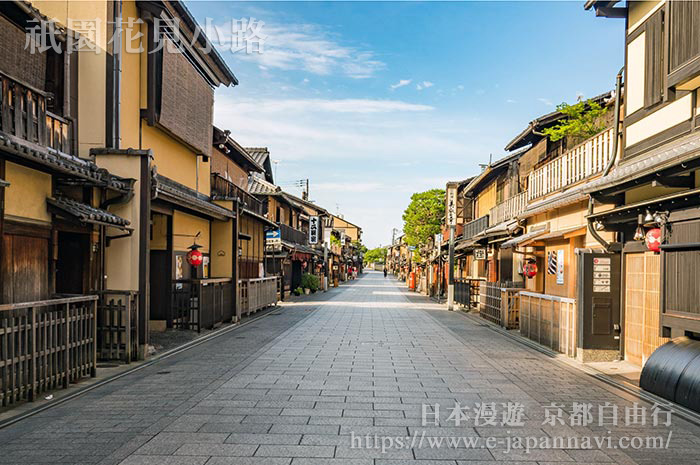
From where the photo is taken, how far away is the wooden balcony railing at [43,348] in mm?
7941

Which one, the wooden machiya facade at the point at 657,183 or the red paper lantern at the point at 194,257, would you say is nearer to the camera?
the wooden machiya facade at the point at 657,183

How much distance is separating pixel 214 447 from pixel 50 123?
7.93m

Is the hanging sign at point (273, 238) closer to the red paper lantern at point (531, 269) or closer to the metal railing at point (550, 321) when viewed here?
the red paper lantern at point (531, 269)

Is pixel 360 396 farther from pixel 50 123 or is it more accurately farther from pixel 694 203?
pixel 50 123

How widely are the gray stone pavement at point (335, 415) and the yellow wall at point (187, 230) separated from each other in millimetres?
5765

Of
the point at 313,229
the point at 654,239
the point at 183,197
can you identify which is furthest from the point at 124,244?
the point at 313,229

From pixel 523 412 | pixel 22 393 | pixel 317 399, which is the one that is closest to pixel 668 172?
pixel 523 412

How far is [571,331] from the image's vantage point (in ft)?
43.4

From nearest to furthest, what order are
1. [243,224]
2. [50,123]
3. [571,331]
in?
[50,123] < [571,331] < [243,224]

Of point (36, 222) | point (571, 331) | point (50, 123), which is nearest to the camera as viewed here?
point (36, 222)

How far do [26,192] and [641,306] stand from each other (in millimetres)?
12274

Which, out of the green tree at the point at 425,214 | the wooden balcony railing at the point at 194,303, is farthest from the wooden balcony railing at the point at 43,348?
the green tree at the point at 425,214

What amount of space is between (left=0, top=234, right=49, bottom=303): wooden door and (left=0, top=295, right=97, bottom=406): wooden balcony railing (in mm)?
346

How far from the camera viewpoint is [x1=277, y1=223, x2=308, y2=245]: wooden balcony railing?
38.7 meters
